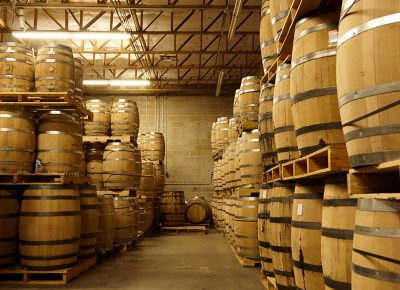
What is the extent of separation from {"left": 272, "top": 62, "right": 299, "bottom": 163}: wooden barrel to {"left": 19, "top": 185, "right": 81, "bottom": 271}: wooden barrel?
353cm

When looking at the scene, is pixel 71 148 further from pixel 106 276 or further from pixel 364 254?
pixel 364 254

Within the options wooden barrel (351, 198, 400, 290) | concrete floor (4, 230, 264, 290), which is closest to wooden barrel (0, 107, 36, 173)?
concrete floor (4, 230, 264, 290)

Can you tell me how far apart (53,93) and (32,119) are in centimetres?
58

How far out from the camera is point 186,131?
20.5 metres

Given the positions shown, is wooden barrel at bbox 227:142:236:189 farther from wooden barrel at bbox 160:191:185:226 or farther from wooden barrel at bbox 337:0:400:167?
wooden barrel at bbox 337:0:400:167

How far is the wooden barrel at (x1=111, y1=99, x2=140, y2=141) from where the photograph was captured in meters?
10.2

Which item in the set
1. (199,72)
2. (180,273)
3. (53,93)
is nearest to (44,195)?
(53,93)

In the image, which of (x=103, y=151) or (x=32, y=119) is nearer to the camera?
(x=32, y=119)

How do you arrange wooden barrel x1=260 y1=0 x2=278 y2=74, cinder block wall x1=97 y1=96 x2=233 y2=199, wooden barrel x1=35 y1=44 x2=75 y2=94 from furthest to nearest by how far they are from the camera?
cinder block wall x1=97 y1=96 x2=233 y2=199
wooden barrel x1=35 y1=44 x2=75 y2=94
wooden barrel x1=260 y1=0 x2=278 y2=74

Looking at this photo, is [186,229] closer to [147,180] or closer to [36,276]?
[147,180]

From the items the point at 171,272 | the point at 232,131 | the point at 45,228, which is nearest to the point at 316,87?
A: the point at 45,228

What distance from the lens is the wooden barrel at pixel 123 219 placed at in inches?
360

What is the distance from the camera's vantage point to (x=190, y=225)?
1598 centimetres

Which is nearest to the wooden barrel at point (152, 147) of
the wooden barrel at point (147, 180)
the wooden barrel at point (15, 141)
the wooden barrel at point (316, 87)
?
the wooden barrel at point (147, 180)
